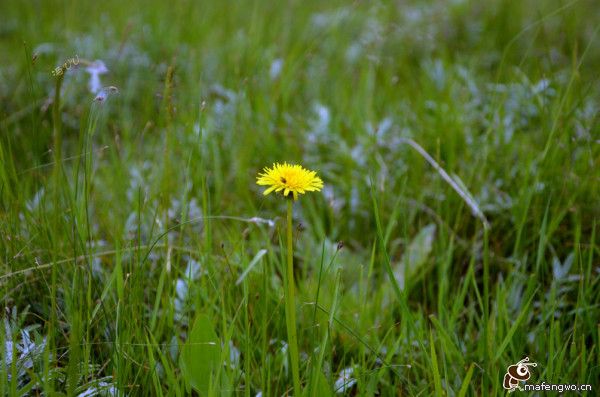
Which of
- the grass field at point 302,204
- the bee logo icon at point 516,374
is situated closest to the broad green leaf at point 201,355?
the grass field at point 302,204

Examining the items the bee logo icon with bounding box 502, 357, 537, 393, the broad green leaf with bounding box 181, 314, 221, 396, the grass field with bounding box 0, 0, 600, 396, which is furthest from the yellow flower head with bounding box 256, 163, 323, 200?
the bee logo icon with bounding box 502, 357, 537, 393

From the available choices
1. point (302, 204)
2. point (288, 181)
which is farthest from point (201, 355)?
point (302, 204)

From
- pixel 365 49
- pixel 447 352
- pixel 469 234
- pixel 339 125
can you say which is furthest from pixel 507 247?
pixel 365 49

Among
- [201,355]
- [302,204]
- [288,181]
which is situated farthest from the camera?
[302,204]

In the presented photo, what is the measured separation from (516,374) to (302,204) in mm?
1061

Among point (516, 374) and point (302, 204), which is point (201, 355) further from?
point (302, 204)

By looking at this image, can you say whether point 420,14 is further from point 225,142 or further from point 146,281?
point 146,281

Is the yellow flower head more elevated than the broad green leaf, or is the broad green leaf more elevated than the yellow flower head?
the yellow flower head

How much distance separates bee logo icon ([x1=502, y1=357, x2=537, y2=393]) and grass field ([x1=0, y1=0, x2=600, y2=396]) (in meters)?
0.05

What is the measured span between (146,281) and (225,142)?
1007 millimetres

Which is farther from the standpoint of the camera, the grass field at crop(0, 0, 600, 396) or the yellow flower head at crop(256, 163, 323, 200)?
the grass field at crop(0, 0, 600, 396)

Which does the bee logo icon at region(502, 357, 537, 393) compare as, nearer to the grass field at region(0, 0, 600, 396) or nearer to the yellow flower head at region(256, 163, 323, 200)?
the grass field at region(0, 0, 600, 396)

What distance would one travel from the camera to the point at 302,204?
7.09 ft

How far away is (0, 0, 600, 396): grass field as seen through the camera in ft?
4.14
